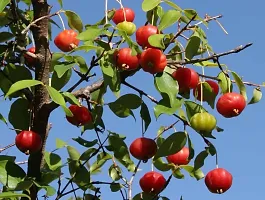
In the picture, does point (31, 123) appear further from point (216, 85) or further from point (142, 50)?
point (216, 85)

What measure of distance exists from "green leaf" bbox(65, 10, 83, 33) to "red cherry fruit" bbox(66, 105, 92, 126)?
36cm

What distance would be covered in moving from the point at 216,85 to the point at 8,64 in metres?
0.82

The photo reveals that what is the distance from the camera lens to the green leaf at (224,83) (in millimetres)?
2252

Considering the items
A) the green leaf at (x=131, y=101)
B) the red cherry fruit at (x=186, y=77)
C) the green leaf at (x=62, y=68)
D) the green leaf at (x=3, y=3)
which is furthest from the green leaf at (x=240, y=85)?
the green leaf at (x=3, y=3)

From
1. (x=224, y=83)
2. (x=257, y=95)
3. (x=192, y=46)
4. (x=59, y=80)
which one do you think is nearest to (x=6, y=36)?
(x=59, y=80)

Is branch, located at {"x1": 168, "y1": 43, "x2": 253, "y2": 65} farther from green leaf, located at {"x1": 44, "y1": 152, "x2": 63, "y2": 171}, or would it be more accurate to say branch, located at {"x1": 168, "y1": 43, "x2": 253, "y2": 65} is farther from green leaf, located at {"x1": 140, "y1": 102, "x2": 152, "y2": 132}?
green leaf, located at {"x1": 44, "y1": 152, "x2": 63, "y2": 171}

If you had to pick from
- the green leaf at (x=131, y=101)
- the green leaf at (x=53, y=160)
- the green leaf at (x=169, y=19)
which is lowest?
the green leaf at (x=53, y=160)

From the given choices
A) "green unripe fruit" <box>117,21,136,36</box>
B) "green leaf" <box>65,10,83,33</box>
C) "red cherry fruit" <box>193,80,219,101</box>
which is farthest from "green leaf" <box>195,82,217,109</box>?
"green leaf" <box>65,10,83,33</box>

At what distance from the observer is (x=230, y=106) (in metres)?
2.18

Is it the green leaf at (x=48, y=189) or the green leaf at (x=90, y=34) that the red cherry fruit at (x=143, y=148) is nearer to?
the green leaf at (x=48, y=189)

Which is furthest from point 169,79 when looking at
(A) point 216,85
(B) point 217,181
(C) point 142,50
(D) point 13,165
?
(D) point 13,165

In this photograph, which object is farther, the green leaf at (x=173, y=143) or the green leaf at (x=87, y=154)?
the green leaf at (x=87, y=154)

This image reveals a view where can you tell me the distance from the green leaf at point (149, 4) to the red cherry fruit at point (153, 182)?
0.71 m

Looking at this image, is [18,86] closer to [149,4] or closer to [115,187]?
[149,4]
